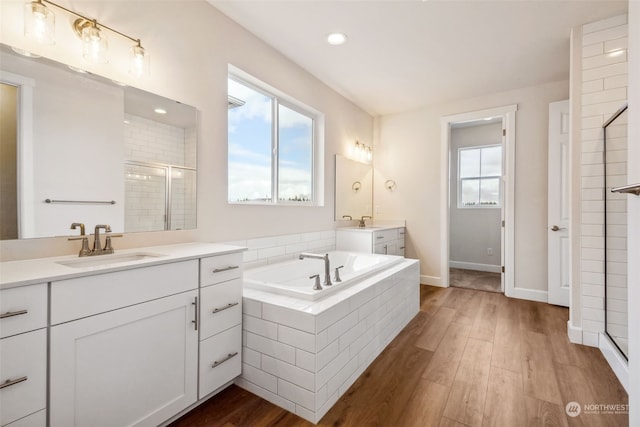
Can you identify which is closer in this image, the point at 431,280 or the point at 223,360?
the point at 223,360

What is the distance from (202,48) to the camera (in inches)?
85.4

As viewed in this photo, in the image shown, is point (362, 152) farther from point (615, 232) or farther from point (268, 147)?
point (615, 232)

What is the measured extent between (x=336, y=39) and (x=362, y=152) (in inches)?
74.1

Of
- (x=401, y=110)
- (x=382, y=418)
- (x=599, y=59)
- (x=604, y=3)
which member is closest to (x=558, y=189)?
(x=599, y=59)

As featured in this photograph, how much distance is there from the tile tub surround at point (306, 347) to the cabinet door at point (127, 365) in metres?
0.35

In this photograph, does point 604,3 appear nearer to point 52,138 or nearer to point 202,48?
point 202,48

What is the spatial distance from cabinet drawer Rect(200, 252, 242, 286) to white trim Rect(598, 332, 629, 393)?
Result: 2458 mm

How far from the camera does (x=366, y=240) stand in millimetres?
3572

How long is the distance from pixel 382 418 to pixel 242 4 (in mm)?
2867

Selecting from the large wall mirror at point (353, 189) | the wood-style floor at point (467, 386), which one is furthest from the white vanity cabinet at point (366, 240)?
the wood-style floor at point (467, 386)

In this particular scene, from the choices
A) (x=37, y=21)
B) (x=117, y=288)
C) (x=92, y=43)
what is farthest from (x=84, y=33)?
(x=117, y=288)

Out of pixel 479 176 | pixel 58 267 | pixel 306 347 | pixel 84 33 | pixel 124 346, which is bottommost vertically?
pixel 306 347

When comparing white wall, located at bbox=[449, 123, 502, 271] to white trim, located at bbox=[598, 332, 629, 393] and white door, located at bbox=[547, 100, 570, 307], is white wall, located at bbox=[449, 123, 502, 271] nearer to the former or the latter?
white door, located at bbox=[547, 100, 570, 307]

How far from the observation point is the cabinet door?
3.57 ft
